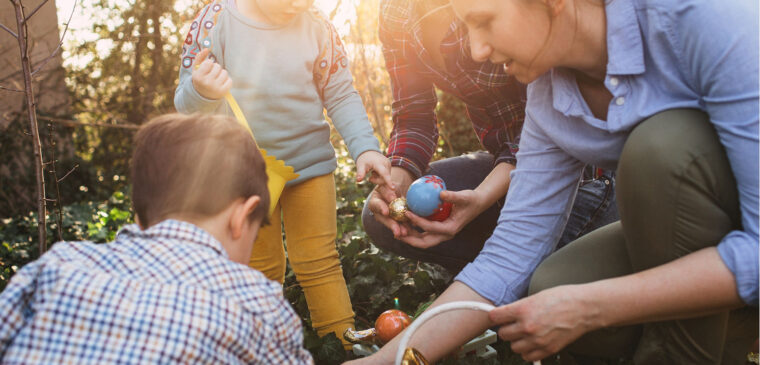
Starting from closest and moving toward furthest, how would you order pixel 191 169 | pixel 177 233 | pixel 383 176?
pixel 177 233
pixel 191 169
pixel 383 176

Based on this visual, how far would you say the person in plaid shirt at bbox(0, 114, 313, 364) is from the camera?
104 centimetres

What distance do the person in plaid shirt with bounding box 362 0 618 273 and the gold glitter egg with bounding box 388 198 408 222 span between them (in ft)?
0.09

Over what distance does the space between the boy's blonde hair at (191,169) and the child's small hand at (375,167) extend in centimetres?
78

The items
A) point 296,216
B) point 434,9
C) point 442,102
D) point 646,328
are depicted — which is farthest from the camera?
point 442,102

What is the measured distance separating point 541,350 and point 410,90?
51.6 inches

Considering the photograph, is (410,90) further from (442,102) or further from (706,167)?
(442,102)

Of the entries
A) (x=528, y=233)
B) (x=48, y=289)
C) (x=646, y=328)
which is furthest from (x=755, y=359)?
(x=48, y=289)

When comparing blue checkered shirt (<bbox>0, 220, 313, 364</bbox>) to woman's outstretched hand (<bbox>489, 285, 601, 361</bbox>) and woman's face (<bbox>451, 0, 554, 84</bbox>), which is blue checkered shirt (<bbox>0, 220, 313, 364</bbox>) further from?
woman's face (<bbox>451, 0, 554, 84</bbox>)

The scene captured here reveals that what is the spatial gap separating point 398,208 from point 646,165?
0.89m

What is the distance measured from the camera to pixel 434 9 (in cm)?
223

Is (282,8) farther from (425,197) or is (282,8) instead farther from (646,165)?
(646,165)

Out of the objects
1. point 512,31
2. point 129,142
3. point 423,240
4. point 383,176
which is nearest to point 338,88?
point 383,176

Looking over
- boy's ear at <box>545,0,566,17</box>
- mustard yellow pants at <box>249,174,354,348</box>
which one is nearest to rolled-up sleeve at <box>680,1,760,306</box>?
boy's ear at <box>545,0,566,17</box>

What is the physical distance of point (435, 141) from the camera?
2.47m
